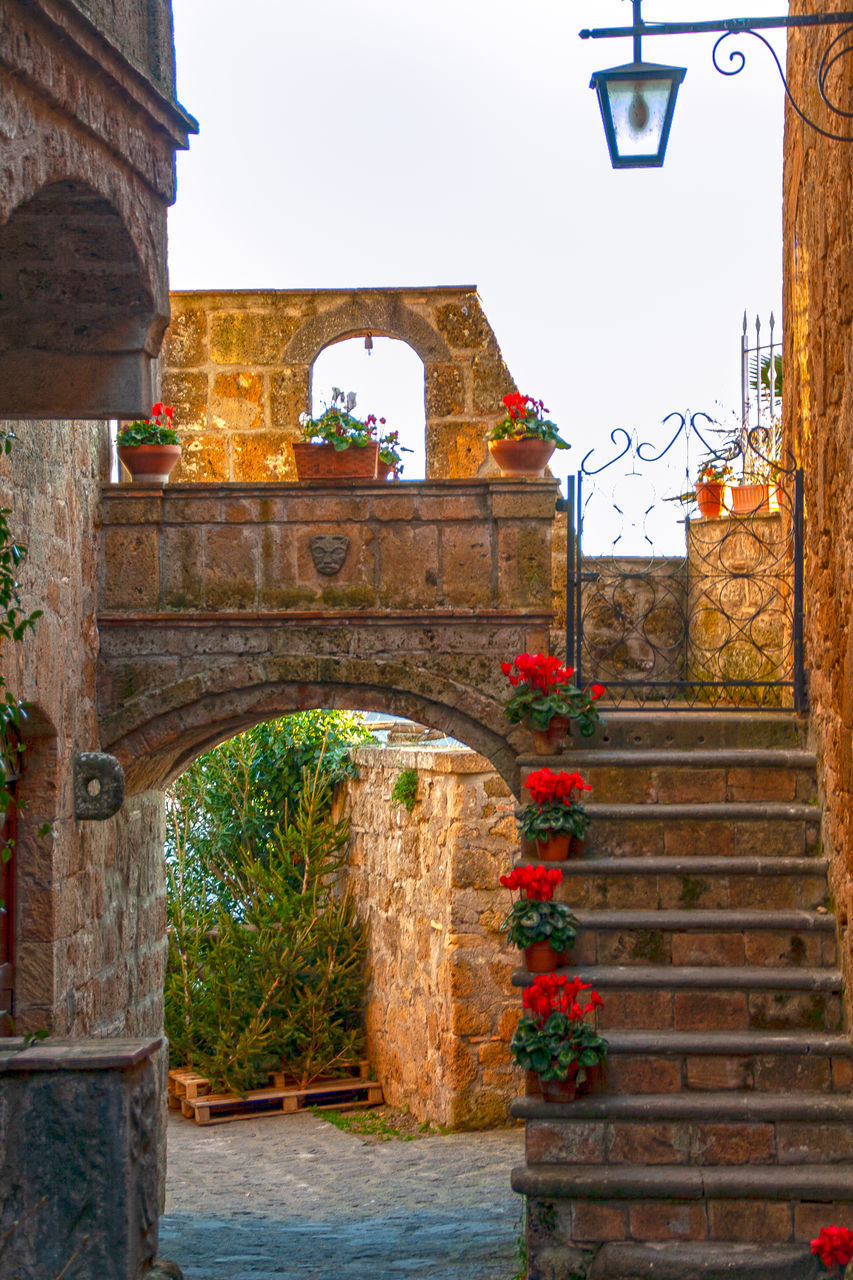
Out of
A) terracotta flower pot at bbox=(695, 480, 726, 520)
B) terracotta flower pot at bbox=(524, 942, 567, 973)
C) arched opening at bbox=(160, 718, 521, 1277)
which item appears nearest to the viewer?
terracotta flower pot at bbox=(524, 942, 567, 973)

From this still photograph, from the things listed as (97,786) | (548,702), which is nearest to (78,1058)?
(97,786)

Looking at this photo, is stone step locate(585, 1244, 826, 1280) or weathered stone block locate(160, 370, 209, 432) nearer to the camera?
stone step locate(585, 1244, 826, 1280)

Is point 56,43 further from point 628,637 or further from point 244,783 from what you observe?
point 244,783

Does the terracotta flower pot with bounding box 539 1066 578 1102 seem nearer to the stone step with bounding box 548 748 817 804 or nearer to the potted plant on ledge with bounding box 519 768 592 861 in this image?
the potted plant on ledge with bounding box 519 768 592 861

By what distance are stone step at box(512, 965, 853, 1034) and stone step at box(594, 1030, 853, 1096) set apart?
154 millimetres

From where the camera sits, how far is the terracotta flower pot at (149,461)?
7.03 metres

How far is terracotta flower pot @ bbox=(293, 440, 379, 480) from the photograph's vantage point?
691cm

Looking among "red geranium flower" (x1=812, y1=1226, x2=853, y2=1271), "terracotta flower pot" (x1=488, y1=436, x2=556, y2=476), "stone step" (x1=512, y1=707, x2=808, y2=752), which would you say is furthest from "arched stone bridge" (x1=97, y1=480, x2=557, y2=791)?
"red geranium flower" (x1=812, y1=1226, x2=853, y2=1271)

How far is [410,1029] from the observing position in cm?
928

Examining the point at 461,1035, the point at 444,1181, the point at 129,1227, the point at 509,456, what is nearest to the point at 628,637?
the point at 509,456

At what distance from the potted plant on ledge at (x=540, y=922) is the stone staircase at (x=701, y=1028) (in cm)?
14

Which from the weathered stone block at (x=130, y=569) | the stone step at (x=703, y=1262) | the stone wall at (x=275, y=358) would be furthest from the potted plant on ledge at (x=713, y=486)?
the stone step at (x=703, y=1262)

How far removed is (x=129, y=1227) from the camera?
3.77 meters

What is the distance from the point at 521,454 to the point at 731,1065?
3.08 meters
